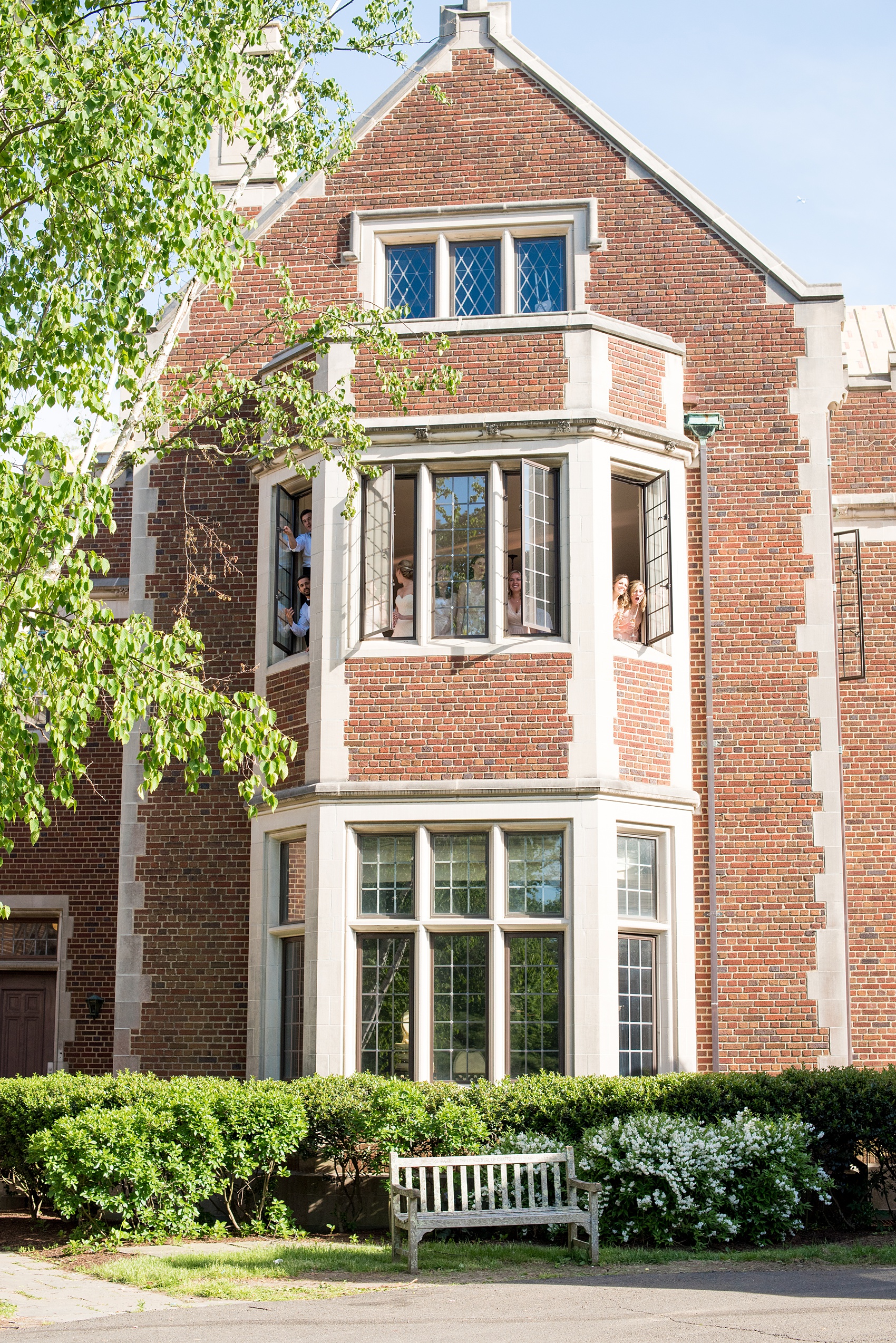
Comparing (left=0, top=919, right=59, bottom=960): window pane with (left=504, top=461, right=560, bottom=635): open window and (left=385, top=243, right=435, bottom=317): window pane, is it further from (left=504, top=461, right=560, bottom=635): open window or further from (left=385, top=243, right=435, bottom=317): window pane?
(left=385, top=243, right=435, bottom=317): window pane

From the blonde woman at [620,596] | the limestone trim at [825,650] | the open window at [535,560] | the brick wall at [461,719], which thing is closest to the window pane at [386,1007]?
the brick wall at [461,719]

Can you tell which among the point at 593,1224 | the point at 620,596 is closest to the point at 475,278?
the point at 620,596

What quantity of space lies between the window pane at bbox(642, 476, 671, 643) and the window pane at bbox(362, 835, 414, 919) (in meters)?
2.85

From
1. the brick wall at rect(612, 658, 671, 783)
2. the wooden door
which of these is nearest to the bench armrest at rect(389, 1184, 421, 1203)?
the brick wall at rect(612, 658, 671, 783)

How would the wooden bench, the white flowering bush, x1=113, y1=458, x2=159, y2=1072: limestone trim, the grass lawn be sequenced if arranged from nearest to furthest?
the grass lawn
the wooden bench
the white flowering bush
x1=113, y1=458, x2=159, y2=1072: limestone trim

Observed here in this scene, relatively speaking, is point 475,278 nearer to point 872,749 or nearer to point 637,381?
point 637,381

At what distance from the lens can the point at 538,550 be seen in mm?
12430

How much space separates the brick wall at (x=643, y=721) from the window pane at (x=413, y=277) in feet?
13.9

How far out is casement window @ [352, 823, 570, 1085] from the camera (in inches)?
465

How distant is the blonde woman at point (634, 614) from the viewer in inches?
508

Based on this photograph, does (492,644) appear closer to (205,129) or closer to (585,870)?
(585,870)

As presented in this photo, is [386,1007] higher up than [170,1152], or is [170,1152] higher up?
[386,1007]

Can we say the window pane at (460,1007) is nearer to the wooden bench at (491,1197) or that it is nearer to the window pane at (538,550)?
the wooden bench at (491,1197)

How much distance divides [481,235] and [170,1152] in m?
8.85
